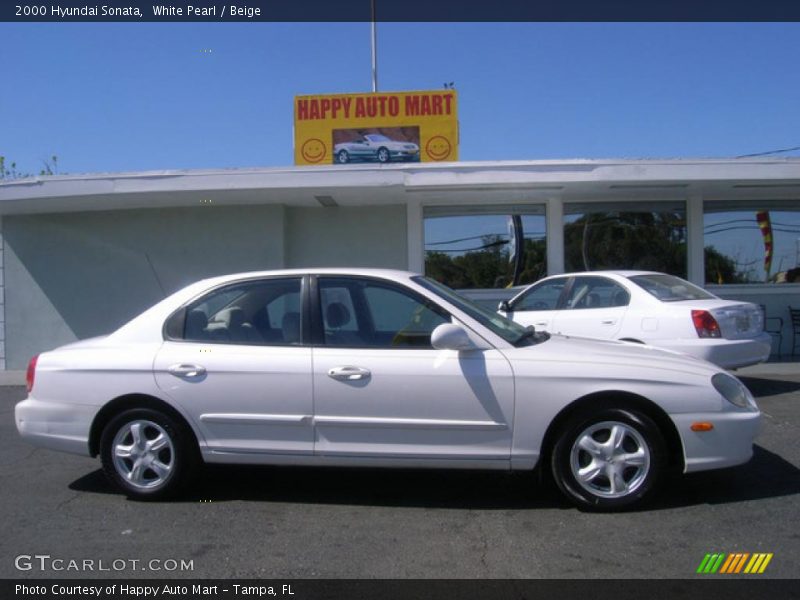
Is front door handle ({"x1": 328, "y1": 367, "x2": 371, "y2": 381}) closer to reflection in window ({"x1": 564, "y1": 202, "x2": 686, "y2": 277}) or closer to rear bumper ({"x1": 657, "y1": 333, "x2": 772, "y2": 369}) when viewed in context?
rear bumper ({"x1": 657, "y1": 333, "x2": 772, "y2": 369})

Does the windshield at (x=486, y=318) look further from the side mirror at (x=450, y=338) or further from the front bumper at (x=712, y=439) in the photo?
the front bumper at (x=712, y=439)

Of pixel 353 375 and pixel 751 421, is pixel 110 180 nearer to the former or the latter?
→ pixel 353 375

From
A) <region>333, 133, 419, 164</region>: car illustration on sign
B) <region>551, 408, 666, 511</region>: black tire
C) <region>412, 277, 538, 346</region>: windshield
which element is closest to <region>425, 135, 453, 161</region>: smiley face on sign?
<region>333, 133, 419, 164</region>: car illustration on sign

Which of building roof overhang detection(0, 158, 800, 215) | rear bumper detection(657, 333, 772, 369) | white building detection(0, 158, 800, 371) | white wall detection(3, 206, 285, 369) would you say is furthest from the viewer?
white wall detection(3, 206, 285, 369)

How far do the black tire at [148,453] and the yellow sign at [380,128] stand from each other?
48.1 ft

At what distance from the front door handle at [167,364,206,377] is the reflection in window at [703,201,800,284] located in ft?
33.3

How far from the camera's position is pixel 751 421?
4734 mm

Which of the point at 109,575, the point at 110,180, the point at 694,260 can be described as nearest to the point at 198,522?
the point at 109,575

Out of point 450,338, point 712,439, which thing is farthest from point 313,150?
point 712,439

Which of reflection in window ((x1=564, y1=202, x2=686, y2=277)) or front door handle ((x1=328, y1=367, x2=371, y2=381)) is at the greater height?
reflection in window ((x1=564, y1=202, x2=686, y2=277))

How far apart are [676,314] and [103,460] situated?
18.9 ft

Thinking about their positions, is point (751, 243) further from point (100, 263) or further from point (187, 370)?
point (100, 263)

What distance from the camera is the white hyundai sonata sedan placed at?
467cm

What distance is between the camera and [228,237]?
1241 cm
